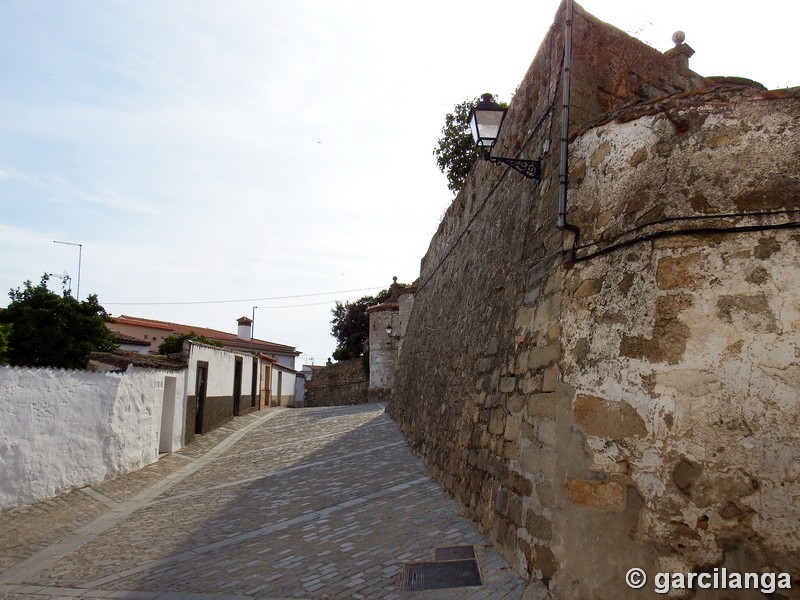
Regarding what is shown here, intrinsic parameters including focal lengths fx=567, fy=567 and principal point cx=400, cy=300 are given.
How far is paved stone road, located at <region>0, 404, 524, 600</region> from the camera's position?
15.0 ft

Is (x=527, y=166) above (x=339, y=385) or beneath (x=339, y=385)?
above

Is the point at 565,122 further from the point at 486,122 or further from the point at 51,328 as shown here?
the point at 51,328

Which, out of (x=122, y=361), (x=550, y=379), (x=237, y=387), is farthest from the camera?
(x=237, y=387)

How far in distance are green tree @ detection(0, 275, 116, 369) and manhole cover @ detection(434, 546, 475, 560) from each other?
15247 mm

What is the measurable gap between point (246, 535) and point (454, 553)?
2.46 meters

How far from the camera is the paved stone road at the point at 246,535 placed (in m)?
4.57

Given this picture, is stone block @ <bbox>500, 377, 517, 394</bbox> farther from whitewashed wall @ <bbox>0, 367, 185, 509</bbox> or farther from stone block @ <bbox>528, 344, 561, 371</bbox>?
whitewashed wall @ <bbox>0, 367, 185, 509</bbox>

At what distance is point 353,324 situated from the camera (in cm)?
4066

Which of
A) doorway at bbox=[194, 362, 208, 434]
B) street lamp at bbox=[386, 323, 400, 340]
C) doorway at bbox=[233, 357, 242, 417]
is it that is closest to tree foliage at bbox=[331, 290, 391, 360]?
street lamp at bbox=[386, 323, 400, 340]

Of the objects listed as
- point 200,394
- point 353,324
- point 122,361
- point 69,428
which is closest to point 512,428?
point 69,428

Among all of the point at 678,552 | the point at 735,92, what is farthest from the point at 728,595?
the point at 735,92

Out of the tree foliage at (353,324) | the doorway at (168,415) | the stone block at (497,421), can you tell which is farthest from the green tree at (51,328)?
the tree foliage at (353,324)

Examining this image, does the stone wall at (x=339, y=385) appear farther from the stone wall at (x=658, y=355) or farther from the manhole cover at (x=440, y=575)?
the stone wall at (x=658, y=355)

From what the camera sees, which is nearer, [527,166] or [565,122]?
[565,122]
